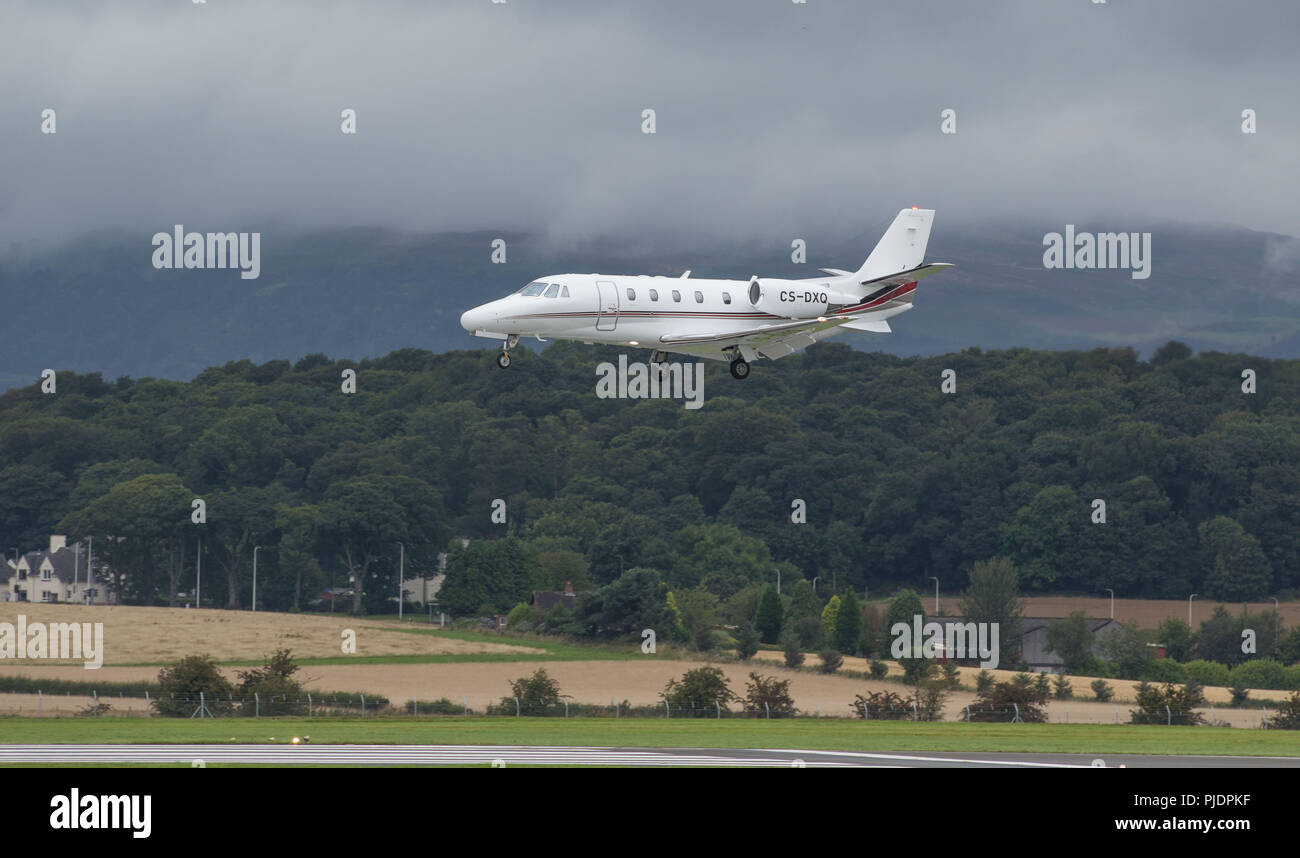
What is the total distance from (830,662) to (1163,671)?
3306 centimetres

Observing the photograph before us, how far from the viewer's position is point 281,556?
630 ft

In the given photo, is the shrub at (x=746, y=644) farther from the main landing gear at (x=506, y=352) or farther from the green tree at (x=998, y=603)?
the main landing gear at (x=506, y=352)

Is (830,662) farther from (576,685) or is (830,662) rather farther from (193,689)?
(193,689)

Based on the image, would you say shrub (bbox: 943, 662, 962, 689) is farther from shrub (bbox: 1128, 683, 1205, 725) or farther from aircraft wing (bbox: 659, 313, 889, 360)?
aircraft wing (bbox: 659, 313, 889, 360)

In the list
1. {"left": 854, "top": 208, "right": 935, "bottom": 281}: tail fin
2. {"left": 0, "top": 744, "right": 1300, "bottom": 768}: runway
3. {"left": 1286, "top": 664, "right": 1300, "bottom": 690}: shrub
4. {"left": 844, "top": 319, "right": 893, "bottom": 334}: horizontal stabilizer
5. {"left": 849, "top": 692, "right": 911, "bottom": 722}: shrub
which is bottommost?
{"left": 1286, "top": 664, "right": 1300, "bottom": 690}: shrub

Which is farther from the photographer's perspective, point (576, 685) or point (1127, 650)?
point (1127, 650)

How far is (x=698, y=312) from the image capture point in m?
60.4

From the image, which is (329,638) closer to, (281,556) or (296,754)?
(281,556)

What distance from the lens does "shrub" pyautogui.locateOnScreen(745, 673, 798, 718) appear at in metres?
83.4

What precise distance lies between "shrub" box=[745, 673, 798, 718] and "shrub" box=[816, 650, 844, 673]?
139 feet

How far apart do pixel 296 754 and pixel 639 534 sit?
461 feet

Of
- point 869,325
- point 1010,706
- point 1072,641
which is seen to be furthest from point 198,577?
point 869,325

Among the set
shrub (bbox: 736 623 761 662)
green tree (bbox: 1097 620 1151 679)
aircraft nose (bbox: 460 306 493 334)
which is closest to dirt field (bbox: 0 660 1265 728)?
shrub (bbox: 736 623 761 662)
